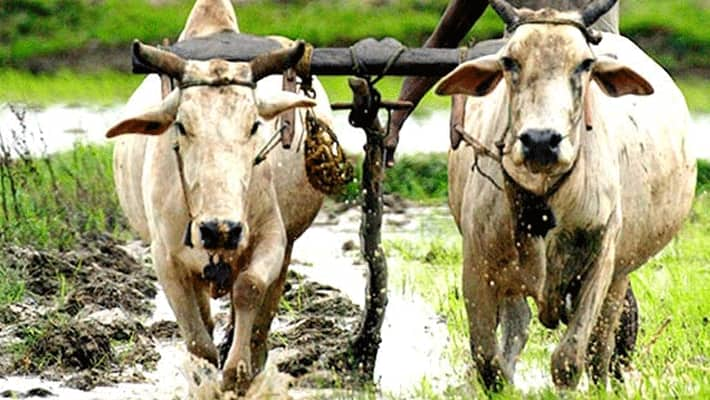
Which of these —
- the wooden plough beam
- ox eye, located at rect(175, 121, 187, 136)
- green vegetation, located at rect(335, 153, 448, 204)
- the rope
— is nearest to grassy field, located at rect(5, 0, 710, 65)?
green vegetation, located at rect(335, 153, 448, 204)

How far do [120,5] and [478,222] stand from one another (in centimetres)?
1799

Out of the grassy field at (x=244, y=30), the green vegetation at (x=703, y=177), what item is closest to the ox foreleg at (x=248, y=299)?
the green vegetation at (x=703, y=177)

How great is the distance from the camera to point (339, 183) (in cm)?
956

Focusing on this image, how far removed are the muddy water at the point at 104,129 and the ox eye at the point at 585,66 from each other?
9161 mm

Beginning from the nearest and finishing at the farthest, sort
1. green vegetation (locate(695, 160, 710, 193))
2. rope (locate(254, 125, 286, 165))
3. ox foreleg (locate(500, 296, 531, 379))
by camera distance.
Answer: rope (locate(254, 125, 286, 165)), ox foreleg (locate(500, 296, 531, 379)), green vegetation (locate(695, 160, 710, 193))

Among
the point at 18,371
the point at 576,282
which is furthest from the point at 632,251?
the point at 18,371

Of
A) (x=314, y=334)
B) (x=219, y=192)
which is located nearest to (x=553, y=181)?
(x=219, y=192)

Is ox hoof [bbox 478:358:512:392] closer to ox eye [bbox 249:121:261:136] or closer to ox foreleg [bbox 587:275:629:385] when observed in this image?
ox foreleg [bbox 587:275:629:385]

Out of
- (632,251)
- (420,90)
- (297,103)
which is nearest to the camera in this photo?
(297,103)

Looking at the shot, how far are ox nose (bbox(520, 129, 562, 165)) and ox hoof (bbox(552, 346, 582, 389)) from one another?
0.99m

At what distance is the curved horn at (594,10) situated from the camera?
864 cm

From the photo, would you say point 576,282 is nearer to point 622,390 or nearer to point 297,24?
point 622,390

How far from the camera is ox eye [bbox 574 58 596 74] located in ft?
27.6

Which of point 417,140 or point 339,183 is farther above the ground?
point 339,183
